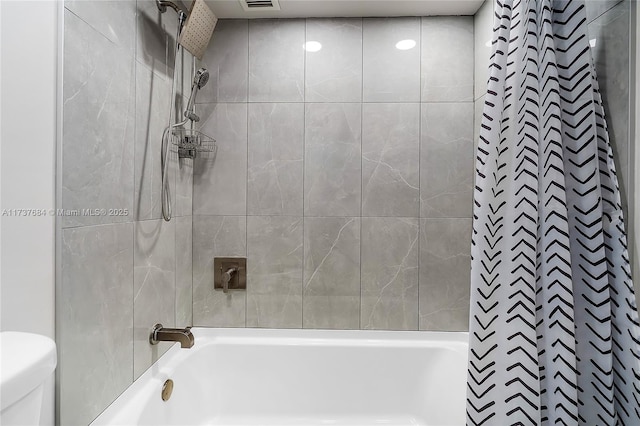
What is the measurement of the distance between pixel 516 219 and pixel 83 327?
1228mm

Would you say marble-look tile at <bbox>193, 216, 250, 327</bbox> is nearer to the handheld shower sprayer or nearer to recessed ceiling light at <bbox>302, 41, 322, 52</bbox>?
the handheld shower sprayer

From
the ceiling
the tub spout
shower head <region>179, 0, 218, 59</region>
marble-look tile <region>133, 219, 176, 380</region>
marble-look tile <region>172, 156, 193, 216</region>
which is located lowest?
the tub spout

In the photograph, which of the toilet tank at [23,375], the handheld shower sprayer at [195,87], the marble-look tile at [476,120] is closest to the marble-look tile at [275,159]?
the handheld shower sprayer at [195,87]

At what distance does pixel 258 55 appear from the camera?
195 centimetres

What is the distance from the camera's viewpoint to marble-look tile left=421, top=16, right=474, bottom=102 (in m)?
1.91

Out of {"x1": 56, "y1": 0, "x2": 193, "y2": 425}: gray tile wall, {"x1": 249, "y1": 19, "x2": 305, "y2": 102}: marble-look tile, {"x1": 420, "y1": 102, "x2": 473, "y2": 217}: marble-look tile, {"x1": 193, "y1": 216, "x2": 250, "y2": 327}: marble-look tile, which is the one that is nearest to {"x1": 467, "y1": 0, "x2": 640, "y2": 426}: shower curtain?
{"x1": 420, "y1": 102, "x2": 473, "y2": 217}: marble-look tile

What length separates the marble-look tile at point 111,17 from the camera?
3.53ft

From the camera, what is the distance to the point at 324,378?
1865mm

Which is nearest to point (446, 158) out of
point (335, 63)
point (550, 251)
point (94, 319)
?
point (335, 63)

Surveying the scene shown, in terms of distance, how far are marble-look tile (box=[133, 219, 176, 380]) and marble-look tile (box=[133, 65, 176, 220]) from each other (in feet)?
0.24

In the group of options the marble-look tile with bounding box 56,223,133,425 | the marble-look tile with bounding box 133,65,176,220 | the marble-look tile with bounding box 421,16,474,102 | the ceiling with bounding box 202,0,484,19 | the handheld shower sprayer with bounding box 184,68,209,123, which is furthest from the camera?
the marble-look tile with bounding box 421,16,474,102

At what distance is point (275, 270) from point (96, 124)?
1.09m

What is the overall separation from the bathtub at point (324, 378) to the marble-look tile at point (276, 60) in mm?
1271

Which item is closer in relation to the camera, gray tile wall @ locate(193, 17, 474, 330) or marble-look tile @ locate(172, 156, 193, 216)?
marble-look tile @ locate(172, 156, 193, 216)
